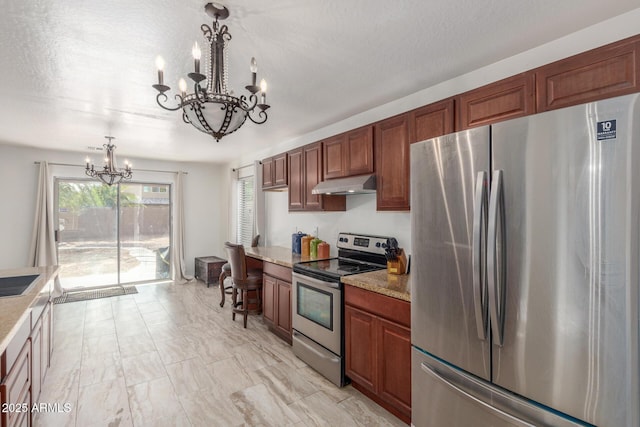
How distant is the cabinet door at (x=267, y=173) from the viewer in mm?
4324

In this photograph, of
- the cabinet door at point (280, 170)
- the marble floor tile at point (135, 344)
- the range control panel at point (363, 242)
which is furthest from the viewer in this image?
the cabinet door at point (280, 170)

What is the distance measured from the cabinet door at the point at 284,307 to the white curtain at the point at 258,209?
1.79 metres

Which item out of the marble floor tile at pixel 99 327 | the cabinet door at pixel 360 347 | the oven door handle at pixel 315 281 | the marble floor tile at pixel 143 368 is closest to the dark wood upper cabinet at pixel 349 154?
the oven door handle at pixel 315 281

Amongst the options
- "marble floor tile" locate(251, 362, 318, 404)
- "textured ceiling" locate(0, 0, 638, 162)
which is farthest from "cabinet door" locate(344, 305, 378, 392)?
"textured ceiling" locate(0, 0, 638, 162)

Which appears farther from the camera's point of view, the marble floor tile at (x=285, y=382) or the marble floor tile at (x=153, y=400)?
the marble floor tile at (x=285, y=382)

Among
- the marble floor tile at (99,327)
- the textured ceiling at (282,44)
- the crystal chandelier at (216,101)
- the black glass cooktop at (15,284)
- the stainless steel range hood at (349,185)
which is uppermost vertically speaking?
the textured ceiling at (282,44)

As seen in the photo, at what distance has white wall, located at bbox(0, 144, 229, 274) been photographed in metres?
4.82

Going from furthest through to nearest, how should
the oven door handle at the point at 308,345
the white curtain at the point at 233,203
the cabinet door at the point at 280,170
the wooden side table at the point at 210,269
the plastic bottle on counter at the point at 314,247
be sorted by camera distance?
the white curtain at the point at 233,203 → the wooden side table at the point at 210,269 → the cabinet door at the point at 280,170 → the plastic bottle on counter at the point at 314,247 → the oven door handle at the point at 308,345

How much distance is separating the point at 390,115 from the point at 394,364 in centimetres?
223

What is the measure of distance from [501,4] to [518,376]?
184 centimetres

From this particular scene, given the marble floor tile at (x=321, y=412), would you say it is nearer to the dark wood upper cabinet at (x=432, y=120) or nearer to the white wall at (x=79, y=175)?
the dark wood upper cabinet at (x=432, y=120)

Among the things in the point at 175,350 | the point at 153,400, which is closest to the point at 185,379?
the point at 153,400

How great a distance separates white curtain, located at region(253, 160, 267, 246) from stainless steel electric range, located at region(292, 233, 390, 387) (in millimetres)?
2117

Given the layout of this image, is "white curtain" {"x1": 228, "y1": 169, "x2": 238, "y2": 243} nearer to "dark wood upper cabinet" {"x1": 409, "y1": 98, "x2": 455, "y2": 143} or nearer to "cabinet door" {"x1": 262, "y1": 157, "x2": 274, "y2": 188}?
"cabinet door" {"x1": 262, "y1": 157, "x2": 274, "y2": 188}
